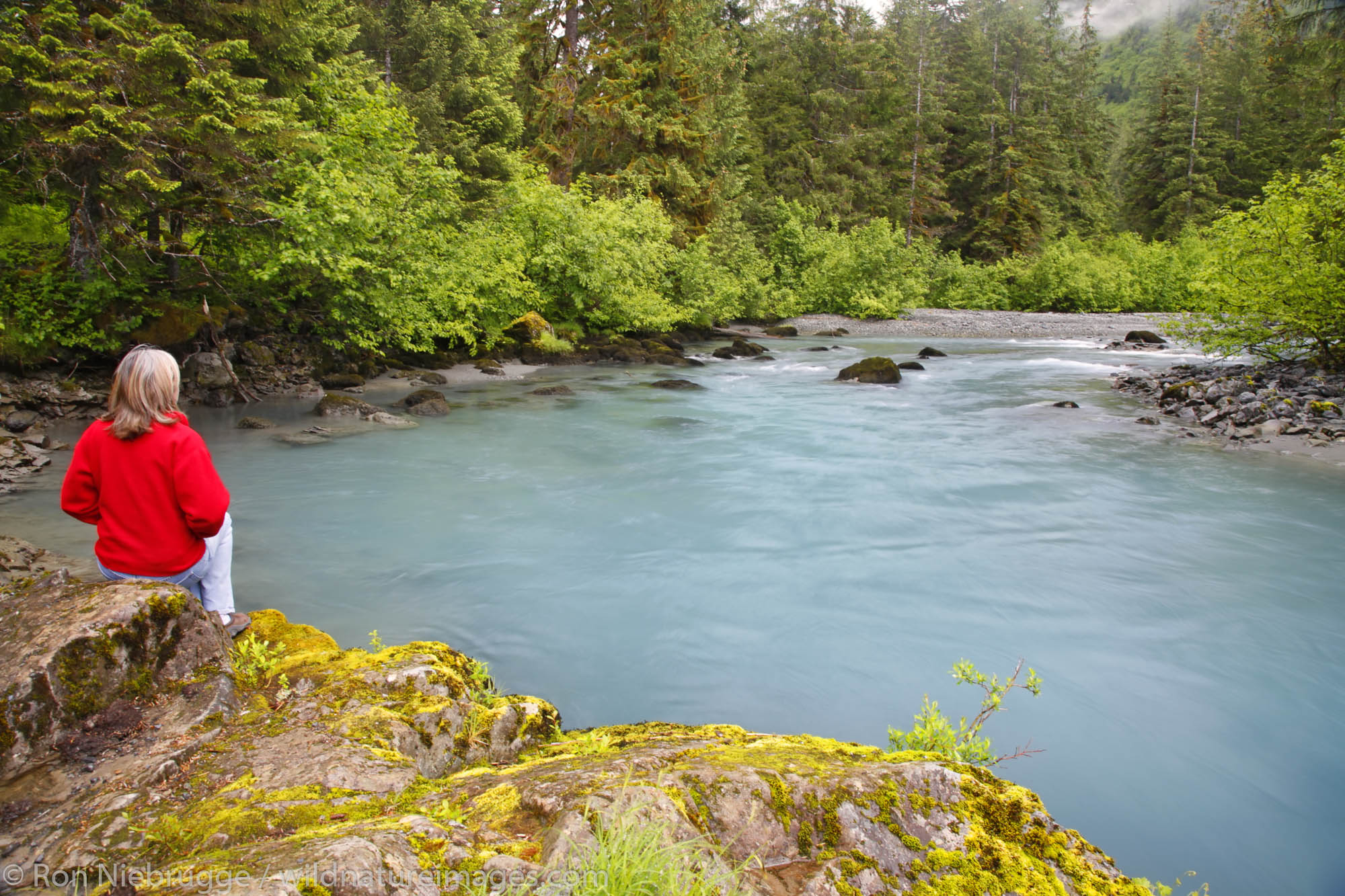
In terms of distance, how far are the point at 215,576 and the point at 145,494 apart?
679mm

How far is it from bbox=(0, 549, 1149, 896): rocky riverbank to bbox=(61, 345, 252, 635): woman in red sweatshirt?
1.73ft

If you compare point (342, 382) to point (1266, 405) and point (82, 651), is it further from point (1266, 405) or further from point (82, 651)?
point (1266, 405)

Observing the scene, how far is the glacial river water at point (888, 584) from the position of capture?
4.66 metres

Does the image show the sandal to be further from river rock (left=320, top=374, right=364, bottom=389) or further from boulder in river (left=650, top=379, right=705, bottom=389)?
boulder in river (left=650, top=379, right=705, bottom=389)

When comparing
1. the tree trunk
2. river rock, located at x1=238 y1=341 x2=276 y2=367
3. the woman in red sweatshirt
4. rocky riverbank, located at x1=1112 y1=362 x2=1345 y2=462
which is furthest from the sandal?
rocky riverbank, located at x1=1112 y1=362 x2=1345 y2=462

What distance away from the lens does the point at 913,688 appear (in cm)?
545

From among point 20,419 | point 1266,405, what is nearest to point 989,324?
point 1266,405

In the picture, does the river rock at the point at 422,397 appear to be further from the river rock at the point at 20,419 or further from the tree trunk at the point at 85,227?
the river rock at the point at 20,419

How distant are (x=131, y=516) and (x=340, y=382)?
13.5 metres

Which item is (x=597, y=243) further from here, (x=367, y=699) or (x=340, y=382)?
(x=367, y=699)

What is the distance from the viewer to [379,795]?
8.68ft

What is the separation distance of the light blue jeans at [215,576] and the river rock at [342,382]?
13.0m

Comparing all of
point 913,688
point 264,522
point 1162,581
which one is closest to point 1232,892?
point 913,688

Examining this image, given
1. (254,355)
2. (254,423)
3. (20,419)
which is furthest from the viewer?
(254,355)
